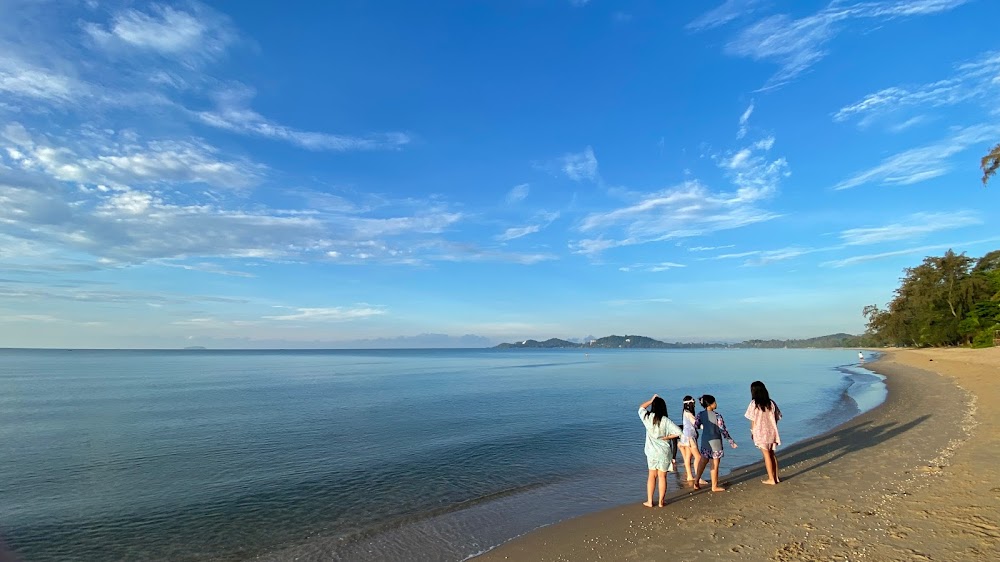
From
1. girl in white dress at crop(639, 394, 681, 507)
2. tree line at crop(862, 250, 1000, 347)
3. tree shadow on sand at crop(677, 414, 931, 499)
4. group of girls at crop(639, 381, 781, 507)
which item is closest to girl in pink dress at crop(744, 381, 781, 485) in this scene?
group of girls at crop(639, 381, 781, 507)

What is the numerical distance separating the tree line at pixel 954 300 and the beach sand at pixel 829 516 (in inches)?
2472

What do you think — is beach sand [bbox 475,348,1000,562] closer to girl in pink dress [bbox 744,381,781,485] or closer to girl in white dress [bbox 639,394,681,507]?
girl in pink dress [bbox 744,381,781,485]

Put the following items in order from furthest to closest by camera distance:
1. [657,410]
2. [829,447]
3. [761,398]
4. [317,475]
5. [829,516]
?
[829,447] → [317,475] → [761,398] → [657,410] → [829,516]

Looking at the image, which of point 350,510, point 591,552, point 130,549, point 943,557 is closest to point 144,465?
point 130,549

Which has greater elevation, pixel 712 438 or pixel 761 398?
pixel 761 398

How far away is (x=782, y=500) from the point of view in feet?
31.8

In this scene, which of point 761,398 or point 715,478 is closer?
point 761,398

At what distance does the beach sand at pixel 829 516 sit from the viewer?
7148mm

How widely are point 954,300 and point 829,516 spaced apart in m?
80.5

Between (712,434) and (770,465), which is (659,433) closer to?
(712,434)

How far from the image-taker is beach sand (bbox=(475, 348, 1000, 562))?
7.15m

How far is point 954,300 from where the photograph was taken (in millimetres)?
66438

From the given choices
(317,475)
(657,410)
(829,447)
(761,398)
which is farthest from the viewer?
(829,447)

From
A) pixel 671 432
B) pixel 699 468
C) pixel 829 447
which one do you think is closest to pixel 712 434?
pixel 699 468
